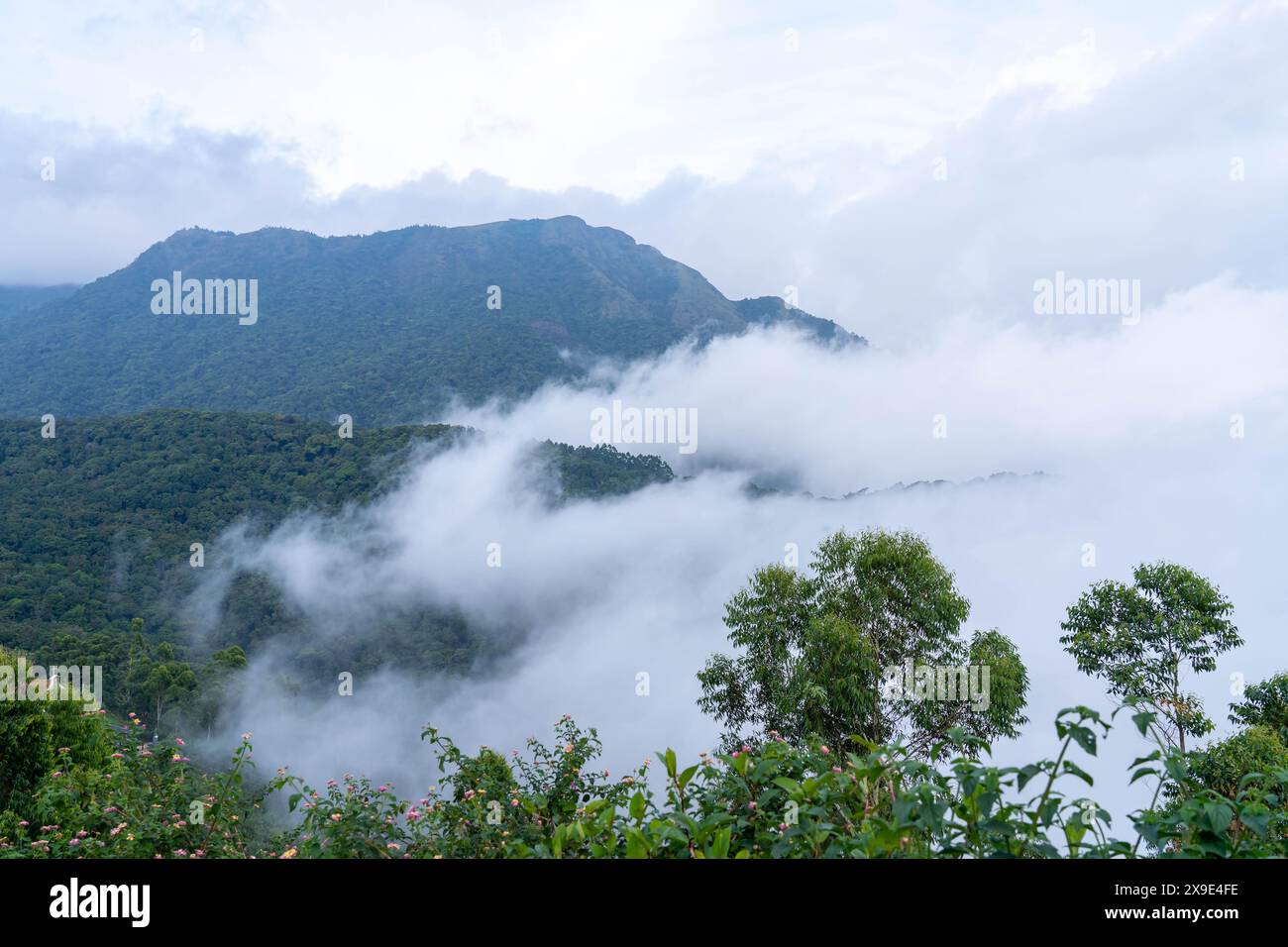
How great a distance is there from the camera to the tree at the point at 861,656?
12289 millimetres

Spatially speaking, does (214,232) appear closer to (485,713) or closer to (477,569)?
(477,569)

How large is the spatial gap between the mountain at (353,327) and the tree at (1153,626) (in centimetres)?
11151

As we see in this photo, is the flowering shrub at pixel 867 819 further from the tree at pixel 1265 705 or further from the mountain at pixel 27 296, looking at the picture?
the mountain at pixel 27 296

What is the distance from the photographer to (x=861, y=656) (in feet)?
40.3

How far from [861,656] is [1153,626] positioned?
286 inches

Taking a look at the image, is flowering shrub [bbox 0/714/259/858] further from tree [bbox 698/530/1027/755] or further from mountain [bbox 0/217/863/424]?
mountain [bbox 0/217/863/424]

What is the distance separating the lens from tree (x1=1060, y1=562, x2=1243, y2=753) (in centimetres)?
1474

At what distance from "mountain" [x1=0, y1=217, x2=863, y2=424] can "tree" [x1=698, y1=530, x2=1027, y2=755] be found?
110247 millimetres

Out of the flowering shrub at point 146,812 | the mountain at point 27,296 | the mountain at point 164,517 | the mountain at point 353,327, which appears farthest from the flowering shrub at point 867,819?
the mountain at point 27,296
